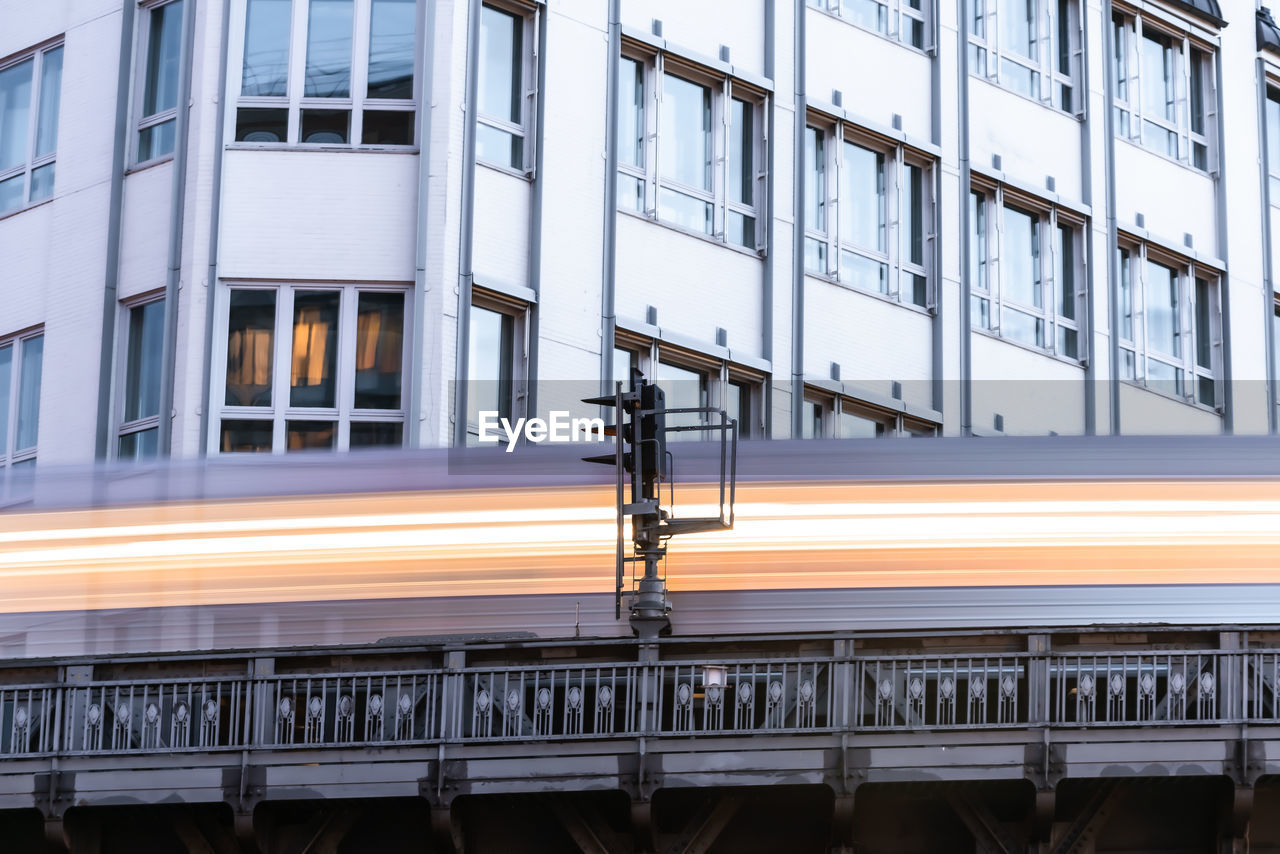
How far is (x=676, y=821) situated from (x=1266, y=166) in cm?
2123

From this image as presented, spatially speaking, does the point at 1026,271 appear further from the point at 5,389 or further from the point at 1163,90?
the point at 5,389

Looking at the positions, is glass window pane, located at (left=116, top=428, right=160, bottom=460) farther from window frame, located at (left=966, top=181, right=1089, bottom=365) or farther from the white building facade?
window frame, located at (left=966, top=181, right=1089, bottom=365)

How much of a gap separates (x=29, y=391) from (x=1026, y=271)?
43.7ft

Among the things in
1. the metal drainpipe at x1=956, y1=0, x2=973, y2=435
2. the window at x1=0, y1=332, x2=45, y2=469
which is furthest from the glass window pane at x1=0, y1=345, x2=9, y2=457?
the metal drainpipe at x1=956, y1=0, x2=973, y2=435

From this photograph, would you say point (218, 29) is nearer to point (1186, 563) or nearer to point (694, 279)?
point (694, 279)

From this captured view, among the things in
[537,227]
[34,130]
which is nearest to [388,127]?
[537,227]

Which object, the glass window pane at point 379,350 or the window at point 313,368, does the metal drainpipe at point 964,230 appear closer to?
the glass window pane at point 379,350

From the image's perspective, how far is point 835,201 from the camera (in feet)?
100.0

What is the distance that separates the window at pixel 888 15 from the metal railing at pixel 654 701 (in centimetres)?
1342

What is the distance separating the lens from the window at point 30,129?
28.7 meters

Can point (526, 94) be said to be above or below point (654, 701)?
above

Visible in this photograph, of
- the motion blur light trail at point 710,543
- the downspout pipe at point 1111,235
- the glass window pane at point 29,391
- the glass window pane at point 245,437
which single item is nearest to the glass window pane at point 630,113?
the glass window pane at point 245,437

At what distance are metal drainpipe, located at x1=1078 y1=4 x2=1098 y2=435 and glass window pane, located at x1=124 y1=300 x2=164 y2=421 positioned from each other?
501 inches

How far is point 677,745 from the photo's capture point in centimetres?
1869
